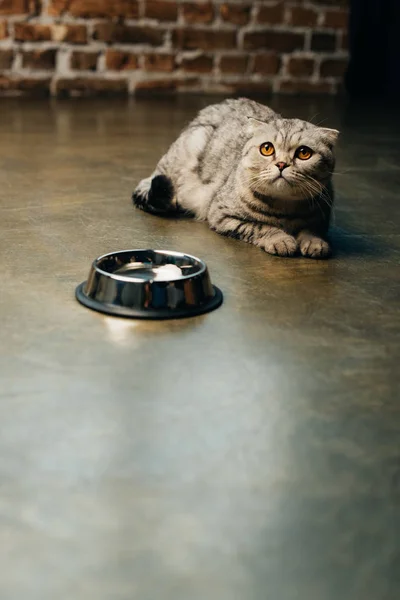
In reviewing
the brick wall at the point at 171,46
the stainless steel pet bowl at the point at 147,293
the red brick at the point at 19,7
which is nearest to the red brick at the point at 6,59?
Result: the brick wall at the point at 171,46

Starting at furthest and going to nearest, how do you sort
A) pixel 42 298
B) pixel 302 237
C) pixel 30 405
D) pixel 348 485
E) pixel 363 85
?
1. pixel 363 85
2. pixel 302 237
3. pixel 42 298
4. pixel 30 405
5. pixel 348 485

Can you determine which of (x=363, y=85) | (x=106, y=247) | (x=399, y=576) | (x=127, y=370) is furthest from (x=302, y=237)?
(x=363, y=85)

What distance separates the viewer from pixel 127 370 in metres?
1.68

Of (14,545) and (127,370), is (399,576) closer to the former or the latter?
(14,545)

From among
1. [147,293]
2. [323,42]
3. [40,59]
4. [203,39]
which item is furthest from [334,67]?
[147,293]

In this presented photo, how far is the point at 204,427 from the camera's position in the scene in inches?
57.6

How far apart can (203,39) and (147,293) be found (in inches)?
161

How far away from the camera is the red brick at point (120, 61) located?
18.2 feet

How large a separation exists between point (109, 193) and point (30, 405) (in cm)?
170

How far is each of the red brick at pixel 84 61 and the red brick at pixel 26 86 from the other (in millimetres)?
201

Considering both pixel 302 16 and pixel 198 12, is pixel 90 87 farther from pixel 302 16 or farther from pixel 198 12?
pixel 302 16

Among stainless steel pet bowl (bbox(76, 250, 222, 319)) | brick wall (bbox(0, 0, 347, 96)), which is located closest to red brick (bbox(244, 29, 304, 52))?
brick wall (bbox(0, 0, 347, 96))

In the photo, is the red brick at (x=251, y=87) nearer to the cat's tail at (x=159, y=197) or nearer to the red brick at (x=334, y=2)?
the red brick at (x=334, y=2)

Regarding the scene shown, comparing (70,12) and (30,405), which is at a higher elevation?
(70,12)
